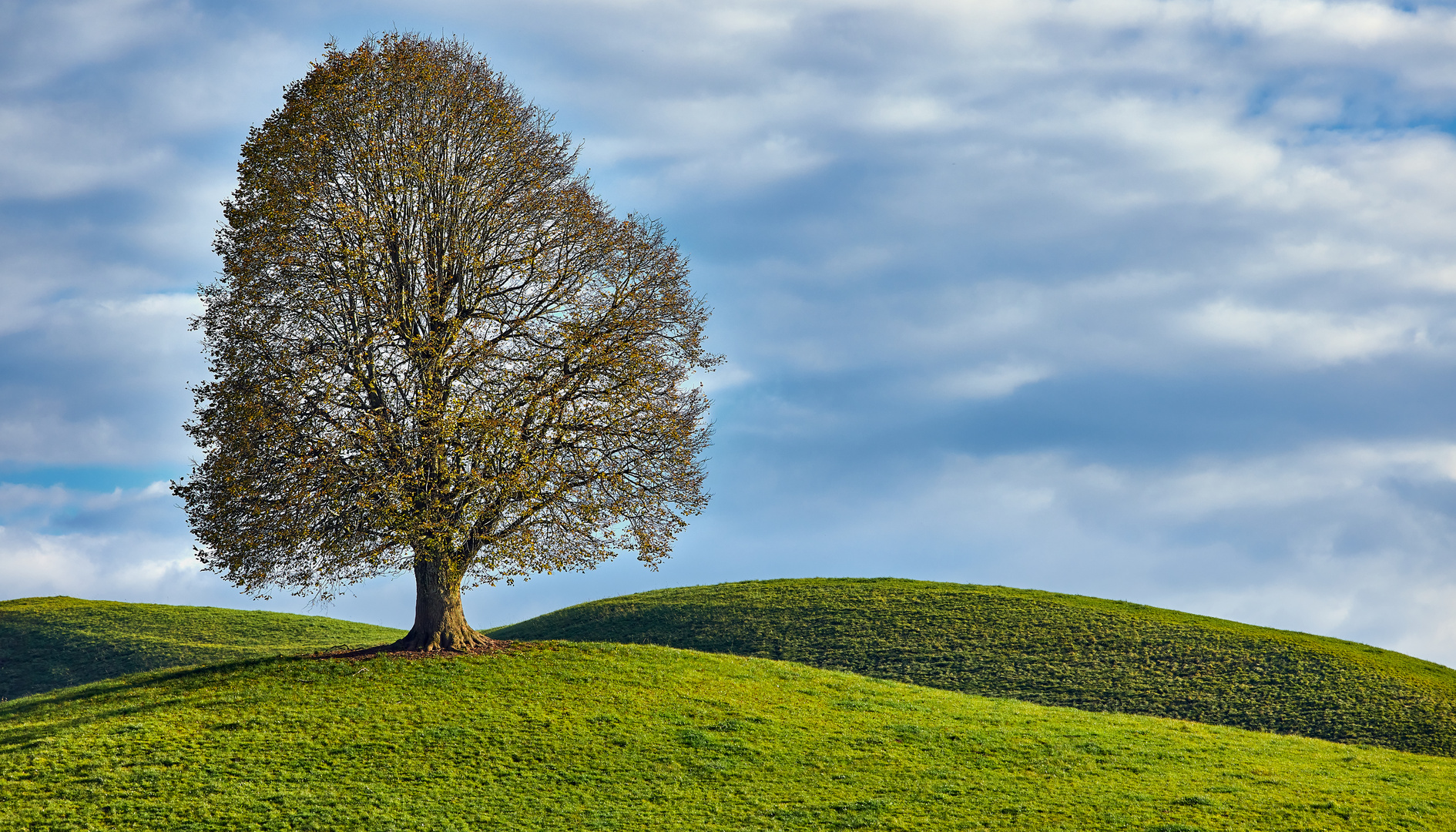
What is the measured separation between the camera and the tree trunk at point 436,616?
25.7 metres

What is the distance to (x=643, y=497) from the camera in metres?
26.2

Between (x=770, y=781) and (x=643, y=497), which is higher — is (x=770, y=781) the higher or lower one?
the lower one

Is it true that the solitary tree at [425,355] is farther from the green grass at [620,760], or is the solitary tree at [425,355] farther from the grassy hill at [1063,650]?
the grassy hill at [1063,650]

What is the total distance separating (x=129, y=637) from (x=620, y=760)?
100 ft

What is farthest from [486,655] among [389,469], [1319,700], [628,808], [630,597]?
[1319,700]

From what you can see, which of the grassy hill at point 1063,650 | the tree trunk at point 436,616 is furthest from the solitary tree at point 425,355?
the grassy hill at point 1063,650

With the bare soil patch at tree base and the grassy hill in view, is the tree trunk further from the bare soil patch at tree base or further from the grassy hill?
the grassy hill

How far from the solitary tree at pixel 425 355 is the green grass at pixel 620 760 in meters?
3.40

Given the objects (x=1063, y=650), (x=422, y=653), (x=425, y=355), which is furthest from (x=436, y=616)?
(x=1063, y=650)

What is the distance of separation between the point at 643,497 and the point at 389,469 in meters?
6.49

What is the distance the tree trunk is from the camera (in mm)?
25703

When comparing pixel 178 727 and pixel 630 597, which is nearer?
pixel 178 727

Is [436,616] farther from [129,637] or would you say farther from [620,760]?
[129,637]

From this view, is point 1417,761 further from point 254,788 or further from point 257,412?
point 257,412
